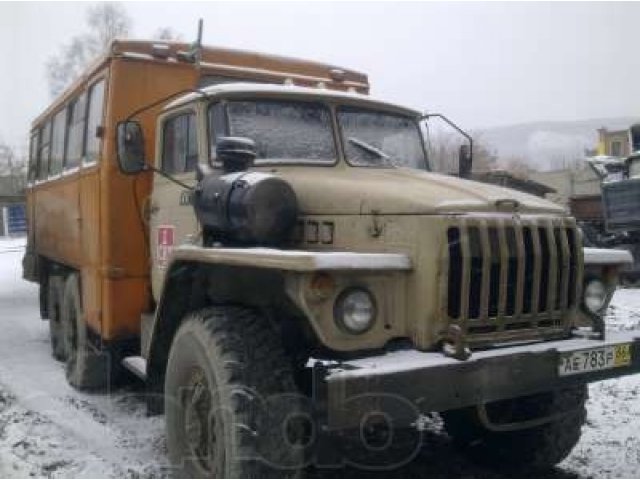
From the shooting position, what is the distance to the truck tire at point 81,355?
7.00 m

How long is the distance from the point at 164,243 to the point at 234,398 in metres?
2.08

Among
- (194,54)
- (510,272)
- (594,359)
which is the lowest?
(594,359)

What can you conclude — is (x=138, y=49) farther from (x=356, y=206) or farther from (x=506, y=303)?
Result: (x=506, y=303)

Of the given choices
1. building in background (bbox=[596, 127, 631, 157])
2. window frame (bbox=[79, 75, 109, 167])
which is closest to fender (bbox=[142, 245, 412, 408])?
window frame (bbox=[79, 75, 109, 167])

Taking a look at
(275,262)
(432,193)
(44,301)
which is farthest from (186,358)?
(44,301)

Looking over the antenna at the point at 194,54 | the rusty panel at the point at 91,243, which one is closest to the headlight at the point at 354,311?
the antenna at the point at 194,54

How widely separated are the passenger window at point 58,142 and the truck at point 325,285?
2.11 meters

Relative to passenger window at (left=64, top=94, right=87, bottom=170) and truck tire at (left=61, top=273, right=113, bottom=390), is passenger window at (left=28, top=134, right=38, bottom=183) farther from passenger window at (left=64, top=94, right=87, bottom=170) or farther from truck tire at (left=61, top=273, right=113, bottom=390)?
truck tire at (left=61, top=273, right=113, bottom=390)

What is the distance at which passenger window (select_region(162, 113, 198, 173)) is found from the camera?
17.3 ft

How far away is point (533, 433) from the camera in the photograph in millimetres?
4957

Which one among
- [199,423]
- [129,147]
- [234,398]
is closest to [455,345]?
[234,398]

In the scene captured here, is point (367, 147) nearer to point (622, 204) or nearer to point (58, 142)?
point (58, 142)

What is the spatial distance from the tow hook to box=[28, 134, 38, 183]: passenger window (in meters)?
7.55

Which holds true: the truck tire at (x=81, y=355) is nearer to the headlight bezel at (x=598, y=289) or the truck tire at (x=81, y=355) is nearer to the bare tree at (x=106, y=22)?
the headlight bezel at (x=598, y=289)
